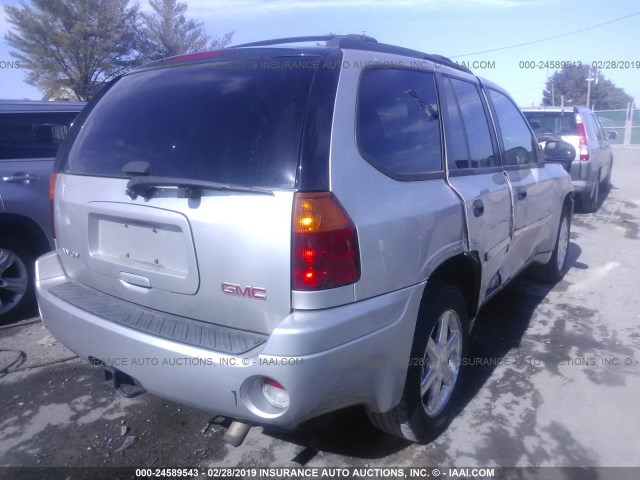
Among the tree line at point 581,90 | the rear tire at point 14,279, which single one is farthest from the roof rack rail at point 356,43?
the tree line at point 581,90

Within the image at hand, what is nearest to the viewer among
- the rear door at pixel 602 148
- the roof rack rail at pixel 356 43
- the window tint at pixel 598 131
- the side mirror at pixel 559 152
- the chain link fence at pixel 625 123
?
the roof rack rail at pixel 356 43

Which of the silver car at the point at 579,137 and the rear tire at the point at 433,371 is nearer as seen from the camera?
the rear tire at the point at 433,371

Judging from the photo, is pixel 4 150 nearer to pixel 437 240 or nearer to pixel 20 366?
pixel 20 366

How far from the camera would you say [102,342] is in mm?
2379

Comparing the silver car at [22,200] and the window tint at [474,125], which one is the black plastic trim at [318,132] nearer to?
the window tint at [474,125]

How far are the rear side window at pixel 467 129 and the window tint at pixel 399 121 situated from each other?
0.18m

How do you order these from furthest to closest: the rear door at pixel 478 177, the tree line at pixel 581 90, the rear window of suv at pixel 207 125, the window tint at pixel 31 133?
the tree line at pixel 581 90 → the window tint at pixel 31 133 → the rear door at pixel 478 177 → the rear window of suv at pixel 207 125

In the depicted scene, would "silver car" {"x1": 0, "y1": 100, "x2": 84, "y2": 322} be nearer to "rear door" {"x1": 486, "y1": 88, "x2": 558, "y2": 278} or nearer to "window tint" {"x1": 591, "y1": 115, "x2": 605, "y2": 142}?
"rear door" {"x1": 486, "y1": 88, "x2": 558, "y2": 278}

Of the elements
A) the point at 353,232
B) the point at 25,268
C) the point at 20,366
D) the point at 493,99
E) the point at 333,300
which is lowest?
the point at 20,366

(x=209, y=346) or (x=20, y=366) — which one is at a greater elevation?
(x=209, y=346)

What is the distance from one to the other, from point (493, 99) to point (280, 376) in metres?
2.84

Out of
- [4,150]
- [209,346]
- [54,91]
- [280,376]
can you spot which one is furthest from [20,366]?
[54,91]

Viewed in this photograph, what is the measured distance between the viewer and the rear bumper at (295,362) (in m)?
1.98

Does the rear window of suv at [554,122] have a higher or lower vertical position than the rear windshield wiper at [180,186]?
higher
